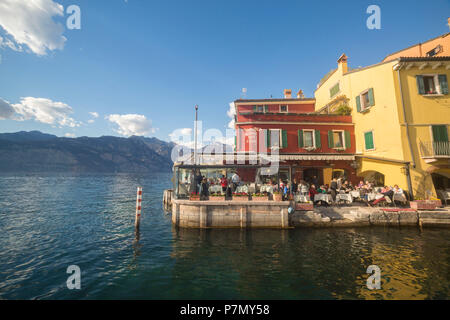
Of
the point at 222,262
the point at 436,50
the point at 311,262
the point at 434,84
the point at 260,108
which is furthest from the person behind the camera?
A: the point at 260,108

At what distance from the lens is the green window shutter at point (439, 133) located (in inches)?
524

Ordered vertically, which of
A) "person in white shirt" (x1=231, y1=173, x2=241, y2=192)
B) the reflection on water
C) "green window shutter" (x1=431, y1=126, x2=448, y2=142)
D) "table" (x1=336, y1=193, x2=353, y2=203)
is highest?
"green window shutter" (x1=431, y1=126, x2=448, y2=142)

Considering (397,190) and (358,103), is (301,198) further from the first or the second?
(358,103)

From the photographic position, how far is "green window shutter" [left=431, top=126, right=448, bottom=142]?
13.3m

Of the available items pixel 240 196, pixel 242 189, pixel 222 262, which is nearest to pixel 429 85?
pixel 242 189

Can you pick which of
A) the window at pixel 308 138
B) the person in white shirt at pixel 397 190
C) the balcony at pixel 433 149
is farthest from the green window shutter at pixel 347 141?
the person in white shirt at pixel 397 190

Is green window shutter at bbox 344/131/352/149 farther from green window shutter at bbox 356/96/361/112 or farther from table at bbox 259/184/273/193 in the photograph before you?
table at bbox 259/184/273/193

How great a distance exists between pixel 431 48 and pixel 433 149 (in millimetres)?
13483

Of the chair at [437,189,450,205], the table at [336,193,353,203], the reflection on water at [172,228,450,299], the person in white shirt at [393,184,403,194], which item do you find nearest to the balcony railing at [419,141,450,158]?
the chair at [437,189,450,205]

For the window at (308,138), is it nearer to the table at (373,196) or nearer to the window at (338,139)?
the window at (338,139)

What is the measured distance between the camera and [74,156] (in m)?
130

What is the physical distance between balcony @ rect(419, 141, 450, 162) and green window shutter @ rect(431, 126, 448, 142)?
253mm
